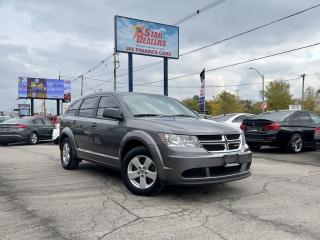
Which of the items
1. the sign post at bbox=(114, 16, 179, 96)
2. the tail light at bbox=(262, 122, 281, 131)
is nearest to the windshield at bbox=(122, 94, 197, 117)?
the tail light at bbox=(262, 122, 281, 131)

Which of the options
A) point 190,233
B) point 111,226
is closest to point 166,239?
point 190,233

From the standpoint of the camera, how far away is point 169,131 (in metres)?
5.64

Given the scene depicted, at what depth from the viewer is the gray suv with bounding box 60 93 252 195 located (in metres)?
5.53

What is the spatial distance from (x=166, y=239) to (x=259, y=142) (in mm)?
8842

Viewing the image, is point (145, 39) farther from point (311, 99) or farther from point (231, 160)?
point (311, 99)

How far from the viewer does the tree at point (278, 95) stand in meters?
56.6

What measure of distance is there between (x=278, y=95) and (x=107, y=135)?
175 feet

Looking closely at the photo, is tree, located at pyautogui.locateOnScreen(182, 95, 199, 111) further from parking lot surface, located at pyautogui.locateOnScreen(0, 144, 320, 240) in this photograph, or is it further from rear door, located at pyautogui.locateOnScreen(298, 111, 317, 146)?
parking lot surface, located at pyautogui.locateOnScreen(0, 144, 320, 240)

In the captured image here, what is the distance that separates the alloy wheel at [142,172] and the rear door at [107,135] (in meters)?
0.52

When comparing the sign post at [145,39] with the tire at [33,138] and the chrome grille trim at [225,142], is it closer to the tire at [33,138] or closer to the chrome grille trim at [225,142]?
the tire at [33,138]

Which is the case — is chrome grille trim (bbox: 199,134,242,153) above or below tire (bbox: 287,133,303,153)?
above

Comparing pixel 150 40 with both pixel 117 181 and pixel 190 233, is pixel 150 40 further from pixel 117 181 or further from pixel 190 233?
pixel 190 233

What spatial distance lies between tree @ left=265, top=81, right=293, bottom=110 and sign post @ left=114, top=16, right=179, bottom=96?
30862 millimetres

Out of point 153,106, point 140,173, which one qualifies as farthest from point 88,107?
point 140,173
